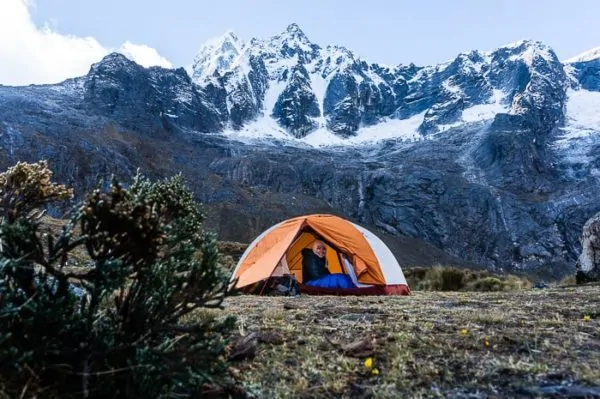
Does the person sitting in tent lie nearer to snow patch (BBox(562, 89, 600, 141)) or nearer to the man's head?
the man's head

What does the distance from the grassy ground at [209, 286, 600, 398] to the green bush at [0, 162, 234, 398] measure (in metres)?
0.68

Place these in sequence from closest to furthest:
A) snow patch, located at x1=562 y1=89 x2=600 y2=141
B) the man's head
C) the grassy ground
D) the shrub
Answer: the grassy ground, the man's head, the shrub, snow patch, located at x1=562 y1=89 x2=600 y2=141

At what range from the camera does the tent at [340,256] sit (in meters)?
11.3

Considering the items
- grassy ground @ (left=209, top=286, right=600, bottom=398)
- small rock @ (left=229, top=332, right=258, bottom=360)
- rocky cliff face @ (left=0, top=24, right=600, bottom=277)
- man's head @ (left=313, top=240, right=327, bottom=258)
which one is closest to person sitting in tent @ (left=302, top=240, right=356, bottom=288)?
man's head @ (left=313, top=240, right=327, bottom=258)

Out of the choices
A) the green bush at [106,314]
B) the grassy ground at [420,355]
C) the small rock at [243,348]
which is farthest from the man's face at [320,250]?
the green bush at [106,314]

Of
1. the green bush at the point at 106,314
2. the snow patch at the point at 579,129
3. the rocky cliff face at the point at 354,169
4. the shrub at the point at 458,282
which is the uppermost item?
the snow patch at the point at 579,129

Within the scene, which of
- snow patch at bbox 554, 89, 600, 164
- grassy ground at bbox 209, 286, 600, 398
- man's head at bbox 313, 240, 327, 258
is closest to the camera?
grassy ground at bbox 209, 286, 600, 398

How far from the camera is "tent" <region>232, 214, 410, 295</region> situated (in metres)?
11.3

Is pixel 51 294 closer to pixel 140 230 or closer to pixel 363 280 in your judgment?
pixel 140 230

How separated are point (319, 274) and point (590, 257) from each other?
24.5 feet

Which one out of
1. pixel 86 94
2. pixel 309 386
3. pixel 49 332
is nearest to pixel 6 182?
pixel 49 332

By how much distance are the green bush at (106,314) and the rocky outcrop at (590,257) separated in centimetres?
1311

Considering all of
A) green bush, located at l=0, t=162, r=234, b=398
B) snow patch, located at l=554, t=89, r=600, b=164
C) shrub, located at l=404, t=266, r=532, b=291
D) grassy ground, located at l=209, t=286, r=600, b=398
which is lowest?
shrub, located at l=404, t=266, r=532, b=291

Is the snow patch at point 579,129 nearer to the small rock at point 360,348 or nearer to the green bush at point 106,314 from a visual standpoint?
the small rock at point 360,348
